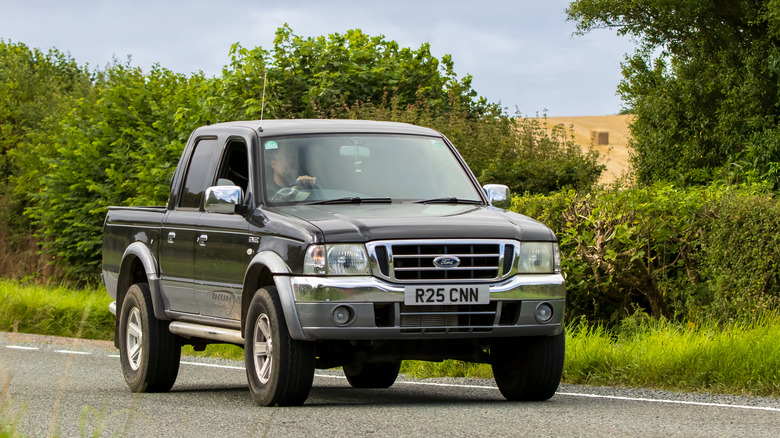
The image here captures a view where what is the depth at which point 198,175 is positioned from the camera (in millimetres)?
10969

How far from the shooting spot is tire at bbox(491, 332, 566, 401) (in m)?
9.35

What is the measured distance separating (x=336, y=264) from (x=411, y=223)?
576 millimetres

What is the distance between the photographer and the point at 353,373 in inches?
461

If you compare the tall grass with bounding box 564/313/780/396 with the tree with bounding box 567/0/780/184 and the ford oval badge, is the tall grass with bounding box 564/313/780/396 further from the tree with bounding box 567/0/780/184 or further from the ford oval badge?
the tree with bounding box 567/0/780/184

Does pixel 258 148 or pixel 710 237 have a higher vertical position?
pixel 258 148

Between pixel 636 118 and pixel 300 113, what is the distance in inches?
247

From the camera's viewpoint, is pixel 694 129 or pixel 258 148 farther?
pixel 694 129

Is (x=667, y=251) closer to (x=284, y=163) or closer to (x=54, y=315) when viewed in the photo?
(x=284, y=163)

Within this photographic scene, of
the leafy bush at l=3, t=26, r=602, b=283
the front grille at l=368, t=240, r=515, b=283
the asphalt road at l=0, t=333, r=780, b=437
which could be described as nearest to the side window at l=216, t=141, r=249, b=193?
the asphalt road at l=0, t=333, r=780, b=437

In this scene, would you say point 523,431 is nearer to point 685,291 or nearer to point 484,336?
point 484,336

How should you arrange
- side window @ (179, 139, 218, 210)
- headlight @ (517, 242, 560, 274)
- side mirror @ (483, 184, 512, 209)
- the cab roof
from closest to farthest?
headlight @ (517, 242, 560, 274) → side mirror @ (483, 184, 512, 209) → the cab roof → side window @ (179, 139, 218, 210)

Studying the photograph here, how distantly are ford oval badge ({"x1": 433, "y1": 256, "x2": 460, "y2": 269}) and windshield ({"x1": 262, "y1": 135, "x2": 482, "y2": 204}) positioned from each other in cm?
110

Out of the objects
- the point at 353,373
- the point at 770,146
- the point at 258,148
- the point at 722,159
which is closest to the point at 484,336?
the point at 258,148

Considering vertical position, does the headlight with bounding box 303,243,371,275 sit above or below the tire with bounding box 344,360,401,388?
above
